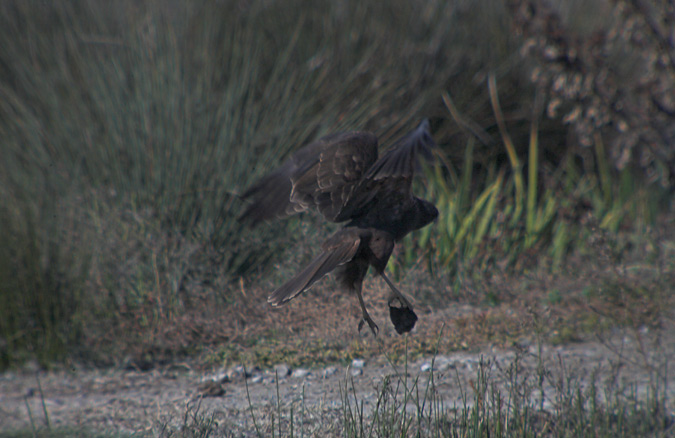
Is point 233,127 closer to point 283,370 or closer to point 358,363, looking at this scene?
point 283,370

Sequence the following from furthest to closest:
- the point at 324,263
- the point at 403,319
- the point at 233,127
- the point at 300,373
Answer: the point at 233,127, the point at 300,373, the point at 403,319, the point at 324,263

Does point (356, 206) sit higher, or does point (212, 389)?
point (356, 206)

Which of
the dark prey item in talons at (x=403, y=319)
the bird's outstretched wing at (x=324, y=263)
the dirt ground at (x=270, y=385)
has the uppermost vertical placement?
the bird's outstretched wing at (x=324, y=263)

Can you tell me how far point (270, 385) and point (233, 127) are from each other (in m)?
1.84

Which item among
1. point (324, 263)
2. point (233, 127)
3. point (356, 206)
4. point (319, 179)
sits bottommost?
point (324, 263)

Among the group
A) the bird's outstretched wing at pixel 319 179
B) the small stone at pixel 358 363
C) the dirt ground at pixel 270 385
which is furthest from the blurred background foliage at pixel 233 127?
the small stone at pixel 358 363

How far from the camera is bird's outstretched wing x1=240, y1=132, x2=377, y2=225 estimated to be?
10.4ft

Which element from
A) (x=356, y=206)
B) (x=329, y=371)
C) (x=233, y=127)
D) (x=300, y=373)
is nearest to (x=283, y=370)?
(x=300, y=373)

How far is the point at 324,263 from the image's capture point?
9.95ft

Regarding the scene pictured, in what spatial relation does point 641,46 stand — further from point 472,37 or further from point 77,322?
point 77,322

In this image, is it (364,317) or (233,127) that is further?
(233,127)

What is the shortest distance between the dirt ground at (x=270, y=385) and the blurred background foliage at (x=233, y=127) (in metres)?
0.32

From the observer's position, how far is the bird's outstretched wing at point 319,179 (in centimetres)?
317

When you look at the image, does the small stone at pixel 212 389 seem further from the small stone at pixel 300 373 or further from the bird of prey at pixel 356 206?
the bird of prey at pixel 356 206
